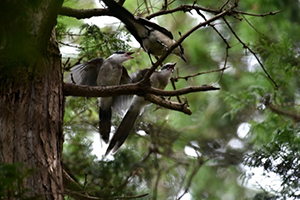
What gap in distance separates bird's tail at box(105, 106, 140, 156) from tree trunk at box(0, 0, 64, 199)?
4.59 feet

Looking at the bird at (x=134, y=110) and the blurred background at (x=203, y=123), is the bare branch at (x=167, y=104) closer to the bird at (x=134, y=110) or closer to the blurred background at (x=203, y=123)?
the blurred background at (x=203, y=123)

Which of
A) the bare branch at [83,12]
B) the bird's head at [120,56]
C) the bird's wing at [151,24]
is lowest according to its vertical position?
the bird's head at [120,56]

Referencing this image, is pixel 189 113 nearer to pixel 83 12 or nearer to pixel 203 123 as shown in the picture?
pixel 83 12

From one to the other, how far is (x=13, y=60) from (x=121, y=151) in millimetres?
1927

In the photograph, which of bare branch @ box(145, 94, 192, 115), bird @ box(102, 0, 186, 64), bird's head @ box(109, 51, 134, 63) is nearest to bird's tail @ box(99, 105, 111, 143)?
bird's head @ box(109, 51, 134, 63)

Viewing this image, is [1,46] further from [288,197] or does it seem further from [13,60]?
[288,197]

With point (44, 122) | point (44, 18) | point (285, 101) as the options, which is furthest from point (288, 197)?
point (285, 101)

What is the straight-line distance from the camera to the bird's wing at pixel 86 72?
4.32 metres

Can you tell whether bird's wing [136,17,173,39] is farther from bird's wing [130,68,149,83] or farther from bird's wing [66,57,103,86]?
bird's wing [66,57,103,86]

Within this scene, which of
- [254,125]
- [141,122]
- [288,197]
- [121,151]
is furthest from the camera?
[254,125]

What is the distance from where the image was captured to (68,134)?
4785 millimetres

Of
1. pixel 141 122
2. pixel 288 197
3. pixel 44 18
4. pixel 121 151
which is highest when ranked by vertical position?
pixel 44 18

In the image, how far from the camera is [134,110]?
4.45 metres

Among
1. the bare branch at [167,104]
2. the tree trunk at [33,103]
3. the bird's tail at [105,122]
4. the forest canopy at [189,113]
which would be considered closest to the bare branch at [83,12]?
the forest canopy at [189,113]
